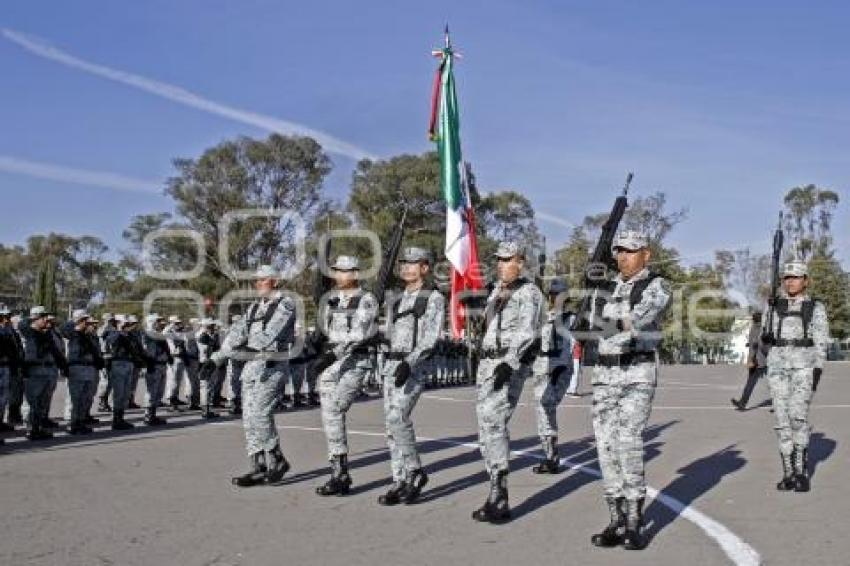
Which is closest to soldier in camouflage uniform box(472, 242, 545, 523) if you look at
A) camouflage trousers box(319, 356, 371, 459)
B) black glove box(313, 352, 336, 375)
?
camouflage trousers box(319, 356, 371, 459)

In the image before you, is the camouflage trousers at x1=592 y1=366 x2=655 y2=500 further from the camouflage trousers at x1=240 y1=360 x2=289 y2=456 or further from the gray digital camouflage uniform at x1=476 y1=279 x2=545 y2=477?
the camouflage trousers at x1=240 y1=360 x2=289 y2=456

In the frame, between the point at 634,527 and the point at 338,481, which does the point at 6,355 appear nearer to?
the point at 338,481

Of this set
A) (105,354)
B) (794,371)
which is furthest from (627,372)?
(105,354)

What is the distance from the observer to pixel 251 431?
9.00m

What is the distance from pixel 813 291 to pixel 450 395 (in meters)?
54.5

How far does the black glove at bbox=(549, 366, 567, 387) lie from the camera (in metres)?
10.4

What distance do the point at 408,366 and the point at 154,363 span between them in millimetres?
9822

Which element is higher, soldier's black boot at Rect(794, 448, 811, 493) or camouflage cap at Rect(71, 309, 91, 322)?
camouflage cap at Rect(71, 309, 91, 322)

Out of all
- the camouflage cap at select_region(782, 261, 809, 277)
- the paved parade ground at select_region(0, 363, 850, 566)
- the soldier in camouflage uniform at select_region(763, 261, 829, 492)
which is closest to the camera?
the paved parade ground at select_region(0, 363, 850, 566)

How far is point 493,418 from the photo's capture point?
727 centimetres

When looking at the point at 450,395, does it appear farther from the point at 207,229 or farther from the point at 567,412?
the point at 207,229

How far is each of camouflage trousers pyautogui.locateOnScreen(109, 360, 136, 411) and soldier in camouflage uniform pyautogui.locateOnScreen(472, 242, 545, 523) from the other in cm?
922

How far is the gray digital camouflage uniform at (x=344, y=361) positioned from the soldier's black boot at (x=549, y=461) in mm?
2329

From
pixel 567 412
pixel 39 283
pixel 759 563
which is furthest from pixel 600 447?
pixel 39 283
